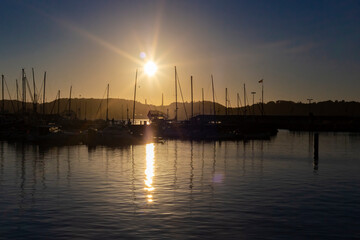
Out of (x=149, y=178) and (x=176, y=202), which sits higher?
(x=149, y=178)

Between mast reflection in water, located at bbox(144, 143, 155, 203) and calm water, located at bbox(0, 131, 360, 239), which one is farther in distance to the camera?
mast reflection in water, located at bbox(144, 143, 155, 203)

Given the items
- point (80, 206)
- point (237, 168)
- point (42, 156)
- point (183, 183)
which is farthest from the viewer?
point (42, 156)

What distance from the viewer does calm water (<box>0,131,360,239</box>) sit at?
18656mm

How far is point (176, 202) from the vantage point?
24.8 m

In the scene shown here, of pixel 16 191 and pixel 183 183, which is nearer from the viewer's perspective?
pixel 16 191

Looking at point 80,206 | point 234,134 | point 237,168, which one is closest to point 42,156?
point 237,168

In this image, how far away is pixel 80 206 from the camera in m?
23.3

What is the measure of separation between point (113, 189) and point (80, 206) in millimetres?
5698

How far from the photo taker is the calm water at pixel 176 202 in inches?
734

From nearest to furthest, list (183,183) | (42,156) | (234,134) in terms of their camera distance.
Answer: (183,183) → (42,156) → (234,134)

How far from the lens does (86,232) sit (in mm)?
18109

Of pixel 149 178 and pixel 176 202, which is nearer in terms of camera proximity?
pixel 176 202

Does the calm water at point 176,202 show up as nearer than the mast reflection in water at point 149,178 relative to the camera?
Yes

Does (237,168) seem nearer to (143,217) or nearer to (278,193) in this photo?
(278,193)
